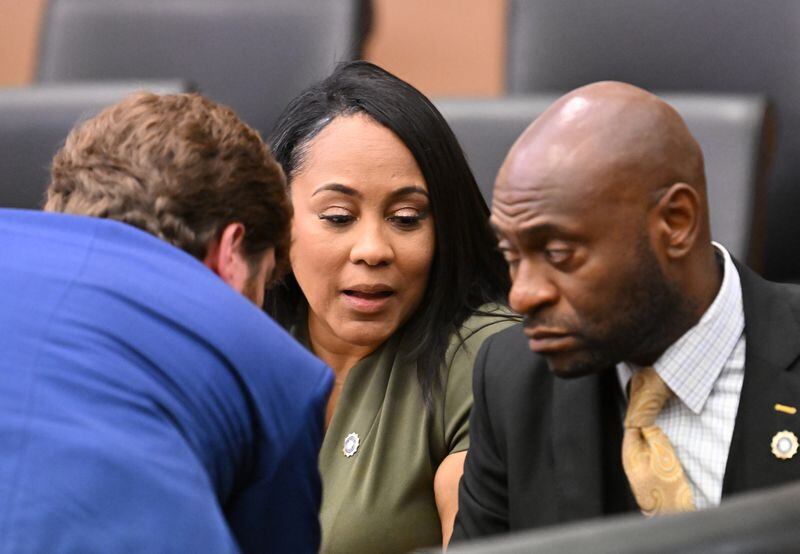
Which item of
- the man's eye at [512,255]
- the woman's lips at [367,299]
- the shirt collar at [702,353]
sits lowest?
the woman's lips at [367,299]

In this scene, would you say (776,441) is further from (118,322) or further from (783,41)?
(783,41)

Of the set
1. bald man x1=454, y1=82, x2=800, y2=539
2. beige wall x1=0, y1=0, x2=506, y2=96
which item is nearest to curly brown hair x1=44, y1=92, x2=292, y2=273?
bald man x1=454, y1=82, x2=800, y2=539

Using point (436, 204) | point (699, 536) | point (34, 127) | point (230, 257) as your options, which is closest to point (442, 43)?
point (34, 127)

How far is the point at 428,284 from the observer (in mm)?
940

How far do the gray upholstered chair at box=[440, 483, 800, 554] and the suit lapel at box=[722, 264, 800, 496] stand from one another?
1.32 feet

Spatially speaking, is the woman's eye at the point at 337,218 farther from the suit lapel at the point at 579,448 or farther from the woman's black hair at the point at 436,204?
the suit lapel at the point at 579,448

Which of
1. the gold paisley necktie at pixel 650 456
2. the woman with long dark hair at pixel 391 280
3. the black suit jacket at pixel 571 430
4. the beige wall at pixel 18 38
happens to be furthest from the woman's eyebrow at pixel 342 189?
the beige wall at pixel 18 38

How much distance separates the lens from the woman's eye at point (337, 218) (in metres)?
0.92

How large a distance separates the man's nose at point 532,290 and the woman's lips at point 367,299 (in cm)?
35

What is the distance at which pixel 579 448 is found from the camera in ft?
2.10

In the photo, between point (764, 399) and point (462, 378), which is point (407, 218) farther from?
point (764, 399)

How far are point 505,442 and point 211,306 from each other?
196 mm

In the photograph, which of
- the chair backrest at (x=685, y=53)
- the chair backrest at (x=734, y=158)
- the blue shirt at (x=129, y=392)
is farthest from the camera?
the chair backrest at (x=685, y=53)

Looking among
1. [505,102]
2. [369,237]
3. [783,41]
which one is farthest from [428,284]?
[783,41]
